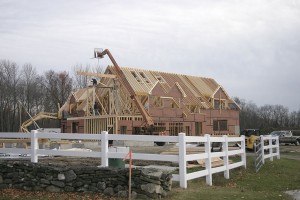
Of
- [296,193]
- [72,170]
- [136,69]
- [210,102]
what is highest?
[136,69]

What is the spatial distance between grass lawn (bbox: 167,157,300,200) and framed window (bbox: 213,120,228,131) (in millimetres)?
33112

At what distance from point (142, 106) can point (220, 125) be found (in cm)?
1655

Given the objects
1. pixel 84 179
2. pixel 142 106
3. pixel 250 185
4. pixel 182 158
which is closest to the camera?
pixel 84 179

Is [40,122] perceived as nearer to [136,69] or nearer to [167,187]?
[136,69]

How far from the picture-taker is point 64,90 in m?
79.8

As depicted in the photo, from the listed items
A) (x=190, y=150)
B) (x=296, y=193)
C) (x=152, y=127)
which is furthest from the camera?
(x=152, y=127)

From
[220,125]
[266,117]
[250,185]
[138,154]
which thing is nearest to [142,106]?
[220,125]

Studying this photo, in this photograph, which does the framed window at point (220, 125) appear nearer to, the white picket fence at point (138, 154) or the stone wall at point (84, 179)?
the white picket fence at point (138, 154)

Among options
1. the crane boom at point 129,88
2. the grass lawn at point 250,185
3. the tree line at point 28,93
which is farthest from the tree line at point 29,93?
the grass lawn at point 250,185

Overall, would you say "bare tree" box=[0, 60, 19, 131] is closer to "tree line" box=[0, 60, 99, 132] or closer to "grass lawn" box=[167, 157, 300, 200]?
"tree line" box=[0, 60, 99, 132]

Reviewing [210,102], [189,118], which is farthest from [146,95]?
[210,102]

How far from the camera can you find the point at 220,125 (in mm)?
54625

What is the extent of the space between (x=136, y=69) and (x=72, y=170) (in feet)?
125

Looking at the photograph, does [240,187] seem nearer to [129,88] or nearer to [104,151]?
[104,151]
